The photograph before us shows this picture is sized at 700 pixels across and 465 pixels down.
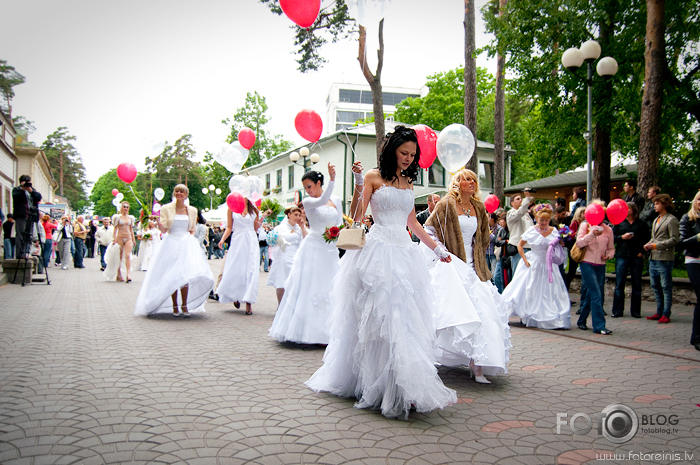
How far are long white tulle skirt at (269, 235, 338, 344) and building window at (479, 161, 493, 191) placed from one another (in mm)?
31795

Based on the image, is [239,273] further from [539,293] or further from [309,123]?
[539,293]

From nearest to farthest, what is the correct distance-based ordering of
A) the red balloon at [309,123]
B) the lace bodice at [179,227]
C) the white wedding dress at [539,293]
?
the red balloon at [309,123] → the white wedding dress at [539,293] → the lace bodice at [179,227]

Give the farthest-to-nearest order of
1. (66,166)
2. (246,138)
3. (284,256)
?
(66,166)
(246,138)
(284,256)

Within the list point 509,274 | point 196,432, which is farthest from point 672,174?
point 196,432

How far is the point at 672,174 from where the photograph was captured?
15344 mm

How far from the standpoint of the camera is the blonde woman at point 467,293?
4797mm

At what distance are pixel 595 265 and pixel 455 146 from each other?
3.20m

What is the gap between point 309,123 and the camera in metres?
7.46

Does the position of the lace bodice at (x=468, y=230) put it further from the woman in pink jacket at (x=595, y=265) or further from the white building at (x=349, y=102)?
the white building at (x=349, y=102)

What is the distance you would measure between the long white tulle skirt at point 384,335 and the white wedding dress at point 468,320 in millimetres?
694

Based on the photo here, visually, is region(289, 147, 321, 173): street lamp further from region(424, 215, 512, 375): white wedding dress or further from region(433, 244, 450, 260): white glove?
region(433, 244, 450, 260): white glove

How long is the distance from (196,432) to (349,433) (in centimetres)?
106

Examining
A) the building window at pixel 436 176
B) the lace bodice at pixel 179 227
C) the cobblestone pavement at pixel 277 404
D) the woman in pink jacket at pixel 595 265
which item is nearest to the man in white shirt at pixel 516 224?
the woman in pink jacket at pixel 595 265

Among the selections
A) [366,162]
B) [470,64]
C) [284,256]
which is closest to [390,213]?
[284,256]
